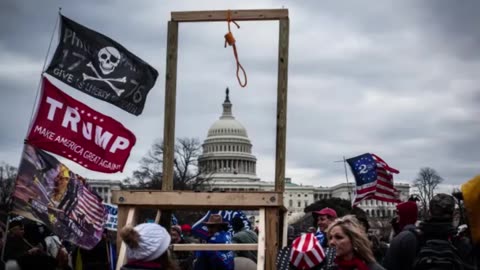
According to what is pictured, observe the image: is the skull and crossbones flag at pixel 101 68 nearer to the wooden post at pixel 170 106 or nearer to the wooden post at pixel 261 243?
the wooden post at pixel 170 106

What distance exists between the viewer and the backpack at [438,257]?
5194 millimetres

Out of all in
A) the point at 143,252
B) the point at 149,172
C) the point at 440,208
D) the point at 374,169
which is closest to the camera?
the point at 143,252

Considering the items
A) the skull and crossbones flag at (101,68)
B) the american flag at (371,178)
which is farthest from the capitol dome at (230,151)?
the skull and crossbones flag at (101,68)

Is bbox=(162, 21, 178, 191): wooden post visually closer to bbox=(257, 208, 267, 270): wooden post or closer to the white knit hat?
bbox=(257, 208, 267, 270): wooden post

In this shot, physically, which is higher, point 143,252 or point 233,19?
point 233,19

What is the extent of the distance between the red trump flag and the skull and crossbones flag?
0.58 feet

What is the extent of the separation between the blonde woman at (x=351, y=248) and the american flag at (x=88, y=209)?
10.0ft

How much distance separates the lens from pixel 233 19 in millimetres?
6680

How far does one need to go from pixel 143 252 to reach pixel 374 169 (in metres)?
10.1

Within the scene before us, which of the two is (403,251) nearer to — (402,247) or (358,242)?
(402,247)

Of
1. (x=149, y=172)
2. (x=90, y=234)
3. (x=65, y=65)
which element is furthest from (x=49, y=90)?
(x=149, y=172)

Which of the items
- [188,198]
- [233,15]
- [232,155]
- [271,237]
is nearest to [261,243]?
[271,237]

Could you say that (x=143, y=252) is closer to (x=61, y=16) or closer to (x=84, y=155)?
(x=84, y=155)

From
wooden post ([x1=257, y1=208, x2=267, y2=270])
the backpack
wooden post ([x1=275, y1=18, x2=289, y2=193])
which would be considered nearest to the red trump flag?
wooden post ([x1=275, y1=18, x2=289, y2=193])
